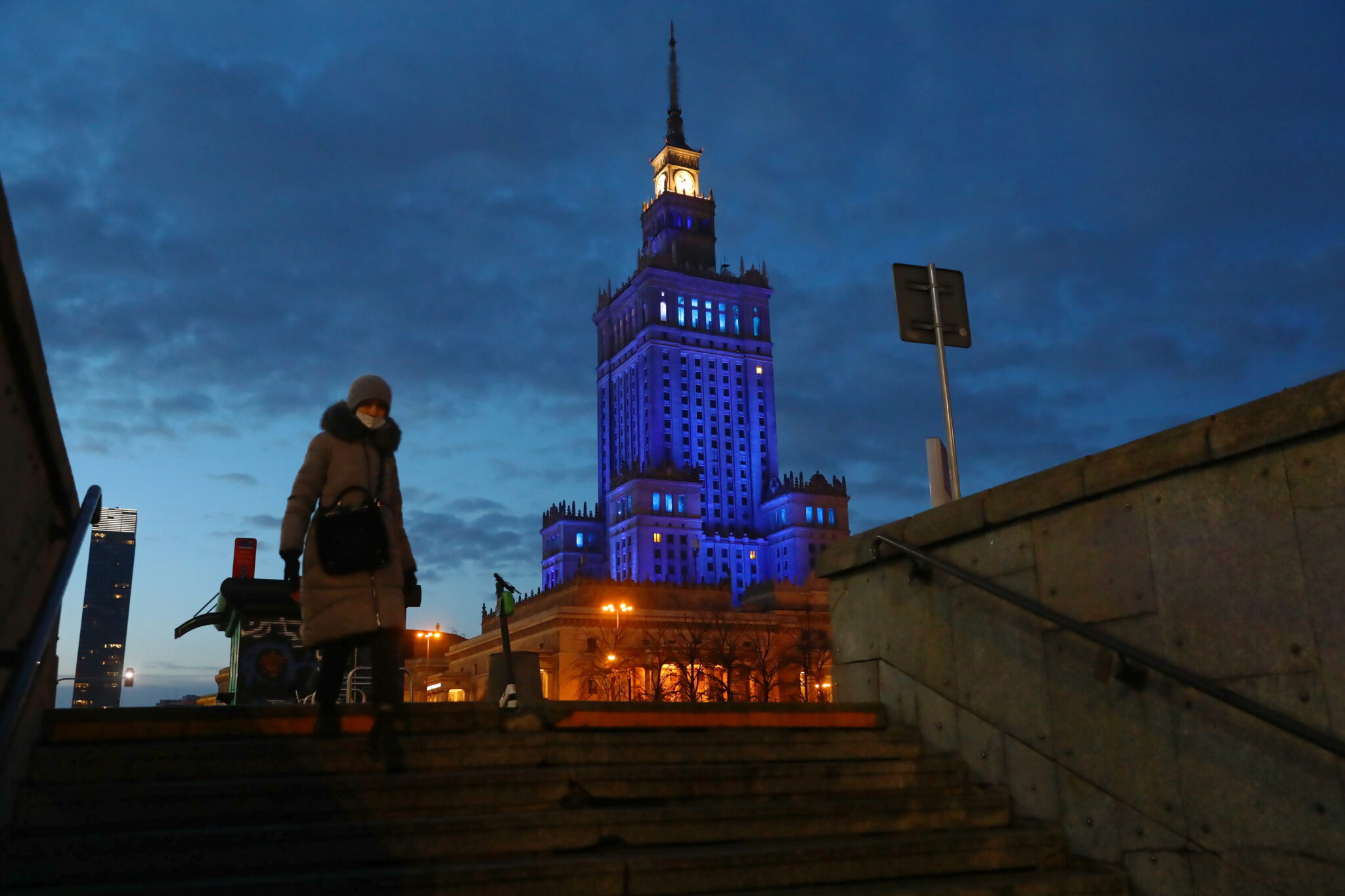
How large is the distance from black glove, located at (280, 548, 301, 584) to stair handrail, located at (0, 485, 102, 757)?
107 cm

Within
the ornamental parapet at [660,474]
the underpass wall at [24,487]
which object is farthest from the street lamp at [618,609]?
the underpass wall at [24,487]

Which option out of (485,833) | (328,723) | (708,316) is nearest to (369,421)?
(328,723)

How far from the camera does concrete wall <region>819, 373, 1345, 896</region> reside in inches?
198

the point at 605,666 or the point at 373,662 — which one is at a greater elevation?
the point at 605,666

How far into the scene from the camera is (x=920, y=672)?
25.2 ft

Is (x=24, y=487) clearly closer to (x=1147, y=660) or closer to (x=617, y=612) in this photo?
(x=1147, y=660)

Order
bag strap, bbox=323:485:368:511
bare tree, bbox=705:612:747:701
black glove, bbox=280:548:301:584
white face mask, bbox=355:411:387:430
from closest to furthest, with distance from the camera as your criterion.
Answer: black glove, bbox=280:548:301:584
bag strap, bbox=323:485:368:511
white face mask, bbox=355:411:387:430
bare tree, bbox=705:612:747:701

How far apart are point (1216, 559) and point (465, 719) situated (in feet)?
15.2

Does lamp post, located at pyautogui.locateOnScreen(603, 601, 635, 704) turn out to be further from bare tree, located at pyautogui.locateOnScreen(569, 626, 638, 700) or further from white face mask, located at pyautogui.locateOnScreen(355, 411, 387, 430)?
white face mask, located at pyautogui.locateOnScreen(355, 411, 387, 430)

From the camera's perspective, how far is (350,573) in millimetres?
6332

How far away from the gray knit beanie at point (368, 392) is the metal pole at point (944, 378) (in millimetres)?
4610

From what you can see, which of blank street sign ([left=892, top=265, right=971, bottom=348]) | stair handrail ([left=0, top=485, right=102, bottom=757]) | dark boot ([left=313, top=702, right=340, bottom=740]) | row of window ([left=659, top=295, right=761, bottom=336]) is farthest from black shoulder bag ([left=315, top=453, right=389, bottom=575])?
row of window ([left=659, top=295, right=761, bottom=336])

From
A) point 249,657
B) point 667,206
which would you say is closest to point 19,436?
point 249,657

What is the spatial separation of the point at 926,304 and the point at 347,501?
253 inches
